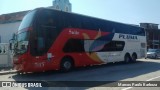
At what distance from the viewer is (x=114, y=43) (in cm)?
2220

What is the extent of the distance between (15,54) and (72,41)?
150 inches

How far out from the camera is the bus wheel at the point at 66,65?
16.4m

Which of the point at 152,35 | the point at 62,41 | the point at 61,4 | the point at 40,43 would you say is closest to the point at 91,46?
the point at 62,41

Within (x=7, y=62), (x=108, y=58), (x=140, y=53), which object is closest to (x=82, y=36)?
(x=108, y=58)

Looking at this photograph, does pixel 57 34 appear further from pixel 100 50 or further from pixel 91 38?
pixel 100 50

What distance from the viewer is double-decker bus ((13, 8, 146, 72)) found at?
14672 millimetres

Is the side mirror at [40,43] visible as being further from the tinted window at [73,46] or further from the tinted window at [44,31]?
A: the tinted window at [73,46]

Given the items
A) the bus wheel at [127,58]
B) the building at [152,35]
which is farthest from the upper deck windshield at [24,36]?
the building at [152,35]

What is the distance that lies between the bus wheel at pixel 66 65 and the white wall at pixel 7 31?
25756 mm

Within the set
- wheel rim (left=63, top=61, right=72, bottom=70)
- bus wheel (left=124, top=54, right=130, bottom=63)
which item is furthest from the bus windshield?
bus wheel (left=124, top=54, right=130, bottom=63)

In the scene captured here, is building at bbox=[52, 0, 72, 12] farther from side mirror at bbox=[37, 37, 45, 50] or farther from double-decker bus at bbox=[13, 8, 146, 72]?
side mirror at bbox=[37, 37, 45, 50]

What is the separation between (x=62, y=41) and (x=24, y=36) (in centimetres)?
243

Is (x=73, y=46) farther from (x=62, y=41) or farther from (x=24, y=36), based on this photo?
(x=24, y=36)

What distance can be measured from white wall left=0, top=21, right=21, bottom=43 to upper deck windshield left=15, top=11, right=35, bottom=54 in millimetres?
26097
